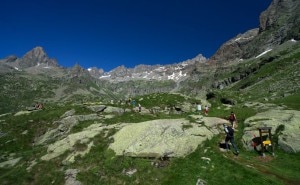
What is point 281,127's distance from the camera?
116 feet

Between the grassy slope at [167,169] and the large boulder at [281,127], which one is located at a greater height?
the large boulder at [281,127]

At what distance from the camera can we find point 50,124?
170 feet

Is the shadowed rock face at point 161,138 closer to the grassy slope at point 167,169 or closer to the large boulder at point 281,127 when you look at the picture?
the grassy slope at point 167,169

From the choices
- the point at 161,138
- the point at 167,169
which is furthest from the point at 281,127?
the point at 167,169

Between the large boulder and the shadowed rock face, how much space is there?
185 inches

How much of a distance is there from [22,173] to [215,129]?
→ 84.5 ft

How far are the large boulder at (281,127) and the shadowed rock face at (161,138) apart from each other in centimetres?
469

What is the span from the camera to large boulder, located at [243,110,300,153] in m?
32.5

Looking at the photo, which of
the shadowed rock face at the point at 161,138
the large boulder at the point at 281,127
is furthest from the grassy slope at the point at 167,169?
the large boulder at the point at 281,127

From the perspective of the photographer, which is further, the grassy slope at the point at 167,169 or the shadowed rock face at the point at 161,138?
the shadowed rock face at the point at 161,138

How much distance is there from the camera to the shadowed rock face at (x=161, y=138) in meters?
32.5

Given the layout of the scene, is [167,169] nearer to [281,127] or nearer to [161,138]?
[161,138]

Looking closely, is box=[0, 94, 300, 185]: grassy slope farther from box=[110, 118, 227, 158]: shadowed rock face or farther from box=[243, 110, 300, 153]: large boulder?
box=[243, 110, 300, 153]: large boulder

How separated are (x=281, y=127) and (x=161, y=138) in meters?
15.7
